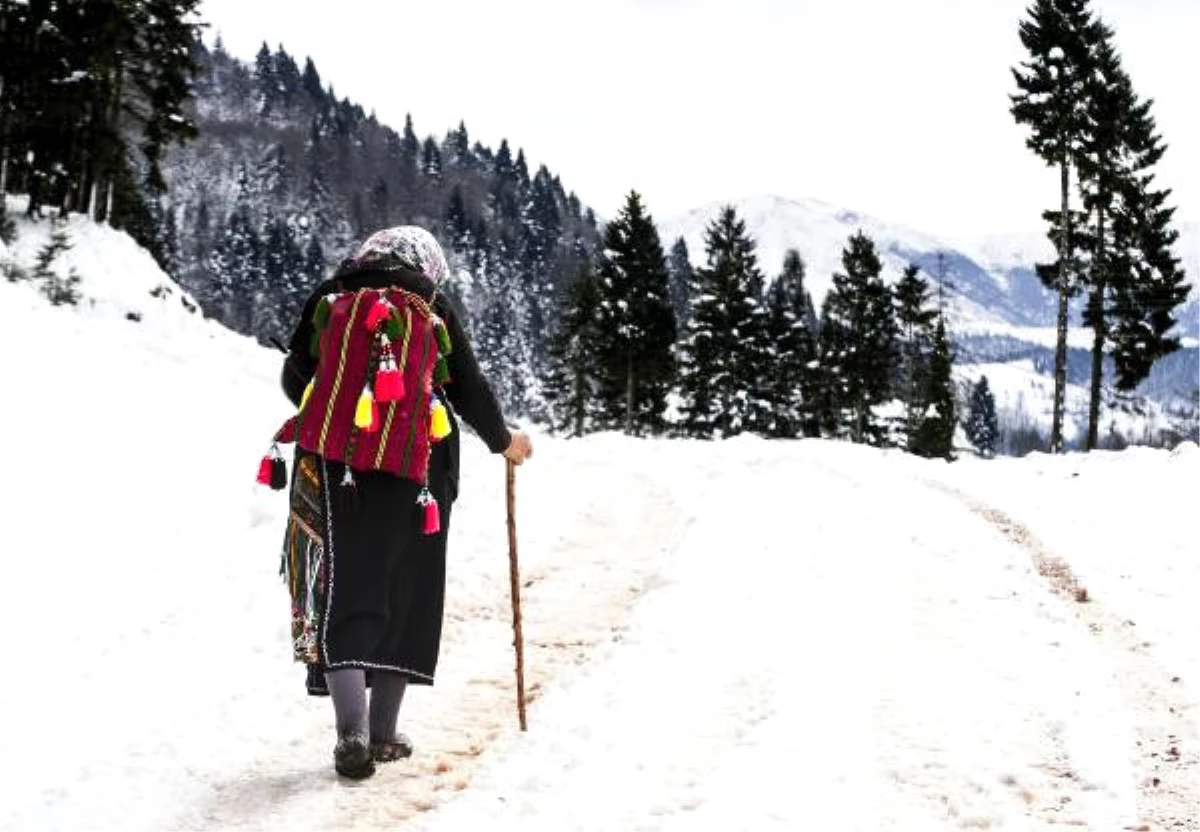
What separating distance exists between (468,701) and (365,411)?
223 centimetres

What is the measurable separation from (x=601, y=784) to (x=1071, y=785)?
6.34ft

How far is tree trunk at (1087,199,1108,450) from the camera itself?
30484 millimetres

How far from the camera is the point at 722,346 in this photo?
47.0m

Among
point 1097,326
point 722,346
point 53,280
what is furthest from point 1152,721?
point 722,346

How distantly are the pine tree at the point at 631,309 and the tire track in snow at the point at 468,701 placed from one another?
3332 centimetres

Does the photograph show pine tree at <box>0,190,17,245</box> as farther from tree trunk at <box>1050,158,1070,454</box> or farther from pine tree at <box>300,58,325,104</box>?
pine tree at <box>300,58,325,104</box>

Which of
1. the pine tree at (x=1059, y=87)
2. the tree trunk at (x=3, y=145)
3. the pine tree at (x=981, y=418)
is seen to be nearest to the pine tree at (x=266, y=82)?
the pine tree at (x=981, y=418)

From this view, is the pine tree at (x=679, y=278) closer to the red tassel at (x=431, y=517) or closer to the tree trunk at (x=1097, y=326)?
the tree trunk at (x=1097, y=326)

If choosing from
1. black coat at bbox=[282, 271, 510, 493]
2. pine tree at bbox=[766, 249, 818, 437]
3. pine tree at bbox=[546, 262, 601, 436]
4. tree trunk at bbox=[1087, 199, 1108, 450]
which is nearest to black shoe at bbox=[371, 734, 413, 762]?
black coat at bbox=[282, 271, 510, 493]

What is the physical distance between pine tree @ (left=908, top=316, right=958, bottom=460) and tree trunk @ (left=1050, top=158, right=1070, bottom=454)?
1927cm

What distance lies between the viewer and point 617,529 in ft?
36.1

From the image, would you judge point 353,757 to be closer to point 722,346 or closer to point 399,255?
point 399,255

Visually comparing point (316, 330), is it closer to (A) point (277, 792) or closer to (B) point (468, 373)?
(B) point (468, 373)

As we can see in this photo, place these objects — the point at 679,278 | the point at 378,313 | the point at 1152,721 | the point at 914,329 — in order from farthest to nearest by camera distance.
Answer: the point at 679,278 < the point at 914,329 < the point at 1152,721 < the point at 378,313
